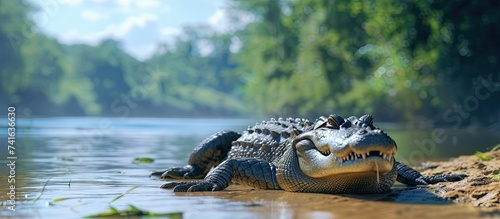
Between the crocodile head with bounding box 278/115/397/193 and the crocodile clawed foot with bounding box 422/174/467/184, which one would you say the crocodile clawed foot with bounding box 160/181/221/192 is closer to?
the crocodile head with bounding box 278/115/397/193

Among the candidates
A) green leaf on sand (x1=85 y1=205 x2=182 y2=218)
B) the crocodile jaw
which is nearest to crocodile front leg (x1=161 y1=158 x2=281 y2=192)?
the crocodile jaw

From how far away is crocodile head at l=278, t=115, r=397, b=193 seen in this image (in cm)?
527

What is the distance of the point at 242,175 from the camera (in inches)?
260

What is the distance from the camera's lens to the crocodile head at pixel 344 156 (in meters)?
5.27

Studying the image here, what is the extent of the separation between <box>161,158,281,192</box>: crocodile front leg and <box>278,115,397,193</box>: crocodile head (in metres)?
0.35

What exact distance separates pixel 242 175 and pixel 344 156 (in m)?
1.45

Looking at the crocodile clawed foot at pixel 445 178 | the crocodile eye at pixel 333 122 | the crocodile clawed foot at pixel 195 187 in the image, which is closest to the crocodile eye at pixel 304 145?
the crocodile eye at pixel 333 122

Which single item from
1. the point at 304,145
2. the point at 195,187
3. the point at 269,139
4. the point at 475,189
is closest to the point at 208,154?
the point at 269,139

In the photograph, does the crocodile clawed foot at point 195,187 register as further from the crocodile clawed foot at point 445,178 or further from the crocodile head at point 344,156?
the crocodile clawed foot at point 445,178

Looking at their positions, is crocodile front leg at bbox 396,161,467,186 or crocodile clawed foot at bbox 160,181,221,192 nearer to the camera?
crocodile clawed foot at bbox 160,181,221,192

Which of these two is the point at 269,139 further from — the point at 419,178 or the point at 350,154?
the point at 350,154

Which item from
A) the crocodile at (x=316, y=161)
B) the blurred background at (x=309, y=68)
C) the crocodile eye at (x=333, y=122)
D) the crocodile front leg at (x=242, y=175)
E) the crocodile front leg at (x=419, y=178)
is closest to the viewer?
the crocodile at (x=316, y=161)

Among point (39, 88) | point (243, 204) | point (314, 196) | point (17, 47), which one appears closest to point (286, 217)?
point (243, 204)

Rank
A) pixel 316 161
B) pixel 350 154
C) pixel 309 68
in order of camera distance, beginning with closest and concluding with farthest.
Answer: pixel 350 154 < pixel 316 161 < pixel 309 68
